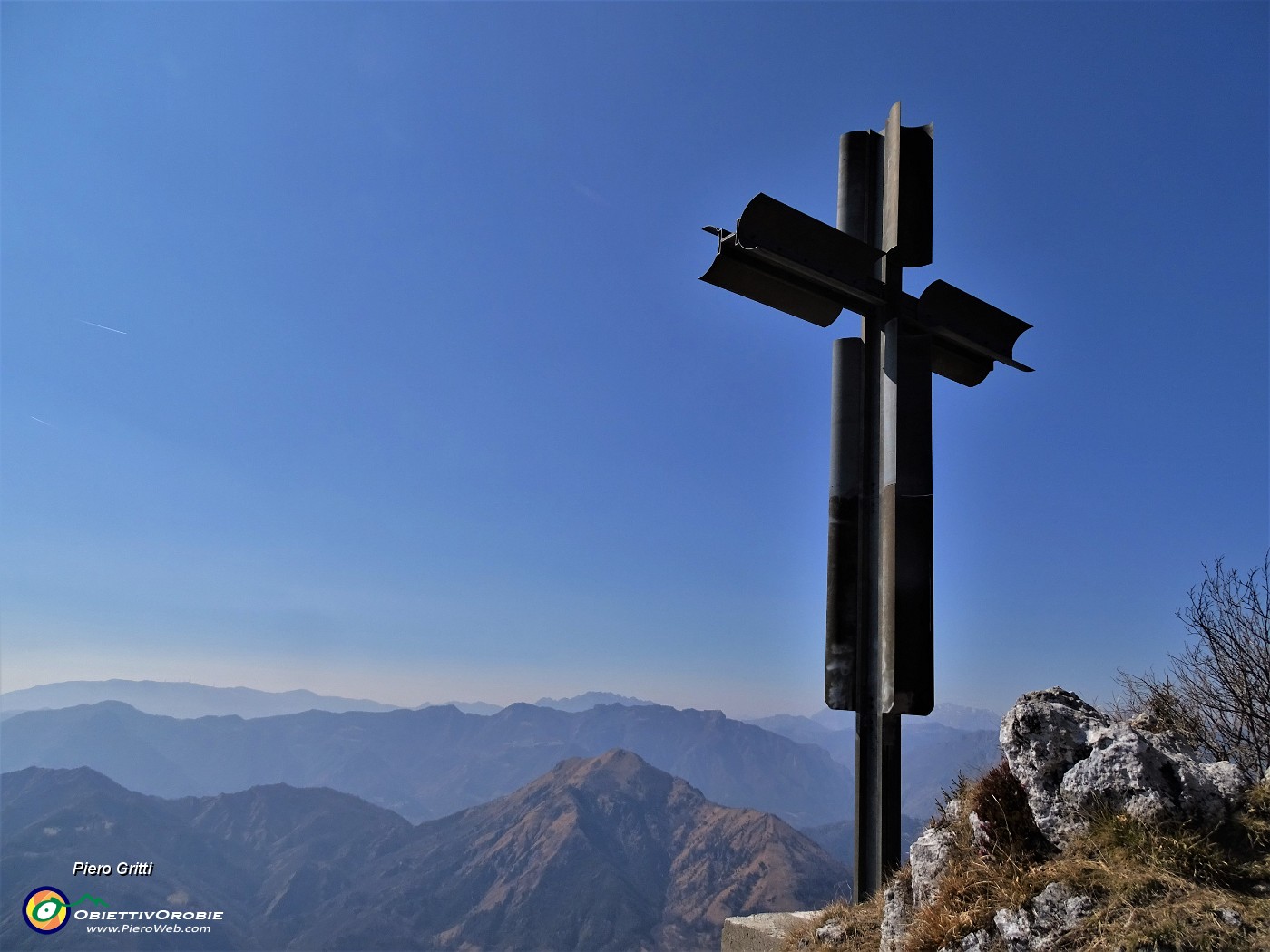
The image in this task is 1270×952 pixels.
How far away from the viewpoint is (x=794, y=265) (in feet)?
28.4

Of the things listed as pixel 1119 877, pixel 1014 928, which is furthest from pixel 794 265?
pixel 1014 928

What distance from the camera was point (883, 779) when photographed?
8164 millimetres

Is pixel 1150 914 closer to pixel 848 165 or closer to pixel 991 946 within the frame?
pixel 991 946

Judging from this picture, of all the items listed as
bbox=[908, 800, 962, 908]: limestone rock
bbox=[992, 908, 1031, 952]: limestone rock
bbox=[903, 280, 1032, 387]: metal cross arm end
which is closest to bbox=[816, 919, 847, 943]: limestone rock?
bbox=[908, 800, 962, 908]: limestone rock

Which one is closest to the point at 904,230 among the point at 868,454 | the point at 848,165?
the point at 848,165

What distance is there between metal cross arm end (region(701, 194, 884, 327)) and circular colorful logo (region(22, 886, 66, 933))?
18.7 meters

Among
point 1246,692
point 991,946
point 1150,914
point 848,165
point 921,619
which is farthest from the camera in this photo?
point 1246,692

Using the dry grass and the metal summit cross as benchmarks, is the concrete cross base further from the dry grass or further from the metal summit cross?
the dry grass

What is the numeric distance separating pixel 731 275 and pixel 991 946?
6332mm

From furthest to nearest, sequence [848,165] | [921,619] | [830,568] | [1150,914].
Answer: [848,165] → [830,568] → [921,619] → [1150,914]

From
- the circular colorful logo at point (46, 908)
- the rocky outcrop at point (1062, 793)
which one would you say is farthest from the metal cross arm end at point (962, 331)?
the circular colorful logo at point (46, 908)

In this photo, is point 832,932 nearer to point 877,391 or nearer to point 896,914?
point 896,914

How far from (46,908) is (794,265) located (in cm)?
2116

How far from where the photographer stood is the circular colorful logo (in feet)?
56.8
